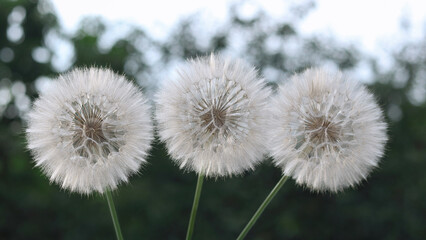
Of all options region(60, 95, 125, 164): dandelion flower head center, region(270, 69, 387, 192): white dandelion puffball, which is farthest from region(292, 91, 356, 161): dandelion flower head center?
region(60, 95, 125, 164): dandelion flower head center

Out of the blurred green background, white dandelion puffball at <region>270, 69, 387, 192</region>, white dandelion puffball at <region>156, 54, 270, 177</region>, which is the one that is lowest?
white dandelion puffball at <region>270, 69, 387, 192</region>

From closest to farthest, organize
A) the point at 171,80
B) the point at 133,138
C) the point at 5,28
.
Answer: the point at 133,138
the point at 171,80
the point at 5,28

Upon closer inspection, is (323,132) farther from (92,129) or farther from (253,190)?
(253,190)

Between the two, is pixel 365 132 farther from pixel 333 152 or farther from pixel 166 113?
pixel 166 113

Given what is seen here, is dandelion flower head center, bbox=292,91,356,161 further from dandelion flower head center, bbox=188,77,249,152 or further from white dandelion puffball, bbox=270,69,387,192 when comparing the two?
dandelion flower head center, bbox=188,77,249,152

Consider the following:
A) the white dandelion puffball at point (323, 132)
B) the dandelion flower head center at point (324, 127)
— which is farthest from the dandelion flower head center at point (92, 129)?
the dandelion flower head center at point (324, 127)

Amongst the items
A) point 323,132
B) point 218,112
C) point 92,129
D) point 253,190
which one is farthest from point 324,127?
point 253,190

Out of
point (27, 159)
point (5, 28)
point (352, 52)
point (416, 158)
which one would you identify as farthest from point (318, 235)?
point (5, 28)
